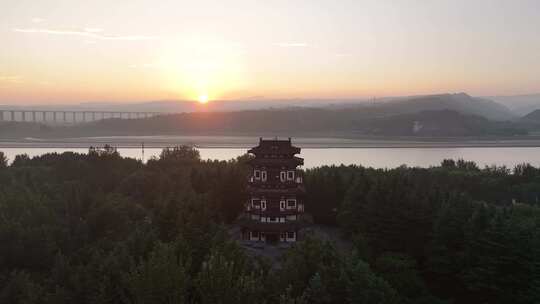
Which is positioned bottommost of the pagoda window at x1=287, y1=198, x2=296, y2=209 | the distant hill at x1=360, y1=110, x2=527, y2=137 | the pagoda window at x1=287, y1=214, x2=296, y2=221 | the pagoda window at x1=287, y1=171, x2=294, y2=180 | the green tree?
the pagoda window at x1=287, y1=214, x2=296, y2=221

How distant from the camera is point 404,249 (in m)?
19.6

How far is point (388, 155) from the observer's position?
211 ft

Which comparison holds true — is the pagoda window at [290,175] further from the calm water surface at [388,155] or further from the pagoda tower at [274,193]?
the calm water surface at [388,155]

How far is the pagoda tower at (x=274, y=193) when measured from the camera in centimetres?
2069

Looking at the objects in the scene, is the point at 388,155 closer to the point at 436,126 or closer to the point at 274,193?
the point at 436,126

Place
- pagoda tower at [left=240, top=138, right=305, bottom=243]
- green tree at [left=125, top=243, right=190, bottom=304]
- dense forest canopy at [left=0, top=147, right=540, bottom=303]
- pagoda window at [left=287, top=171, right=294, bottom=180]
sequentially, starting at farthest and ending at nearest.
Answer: pagoda window at [left=287, top=171, right=294, bottom=180]
pagoda tower at [left=240, top=138, right=305, bottom=243]
dense forest canopy at [left=0, top=147, right=540, bottom=303]
green tree at [left=125, top=243, right=190, bottom=304]

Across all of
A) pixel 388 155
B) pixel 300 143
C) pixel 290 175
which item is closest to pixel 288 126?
pixel 300 143

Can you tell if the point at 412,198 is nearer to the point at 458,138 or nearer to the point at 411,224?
the point at 411,224

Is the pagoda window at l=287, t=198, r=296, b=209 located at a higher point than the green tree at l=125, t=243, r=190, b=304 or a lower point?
lower

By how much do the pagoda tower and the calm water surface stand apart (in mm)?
31613

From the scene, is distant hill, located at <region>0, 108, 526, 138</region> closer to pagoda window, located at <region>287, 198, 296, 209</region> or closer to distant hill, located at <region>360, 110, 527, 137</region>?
distant hill, located at <region>360, 110, 527, 137</region>

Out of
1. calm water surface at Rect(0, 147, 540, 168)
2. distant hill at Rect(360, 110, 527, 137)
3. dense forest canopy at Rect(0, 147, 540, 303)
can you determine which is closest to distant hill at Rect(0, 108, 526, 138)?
distant hill at Rect(360, 110, 527, 137)

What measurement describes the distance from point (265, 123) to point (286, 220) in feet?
241

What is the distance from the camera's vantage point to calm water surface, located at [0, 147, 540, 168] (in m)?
57.4
